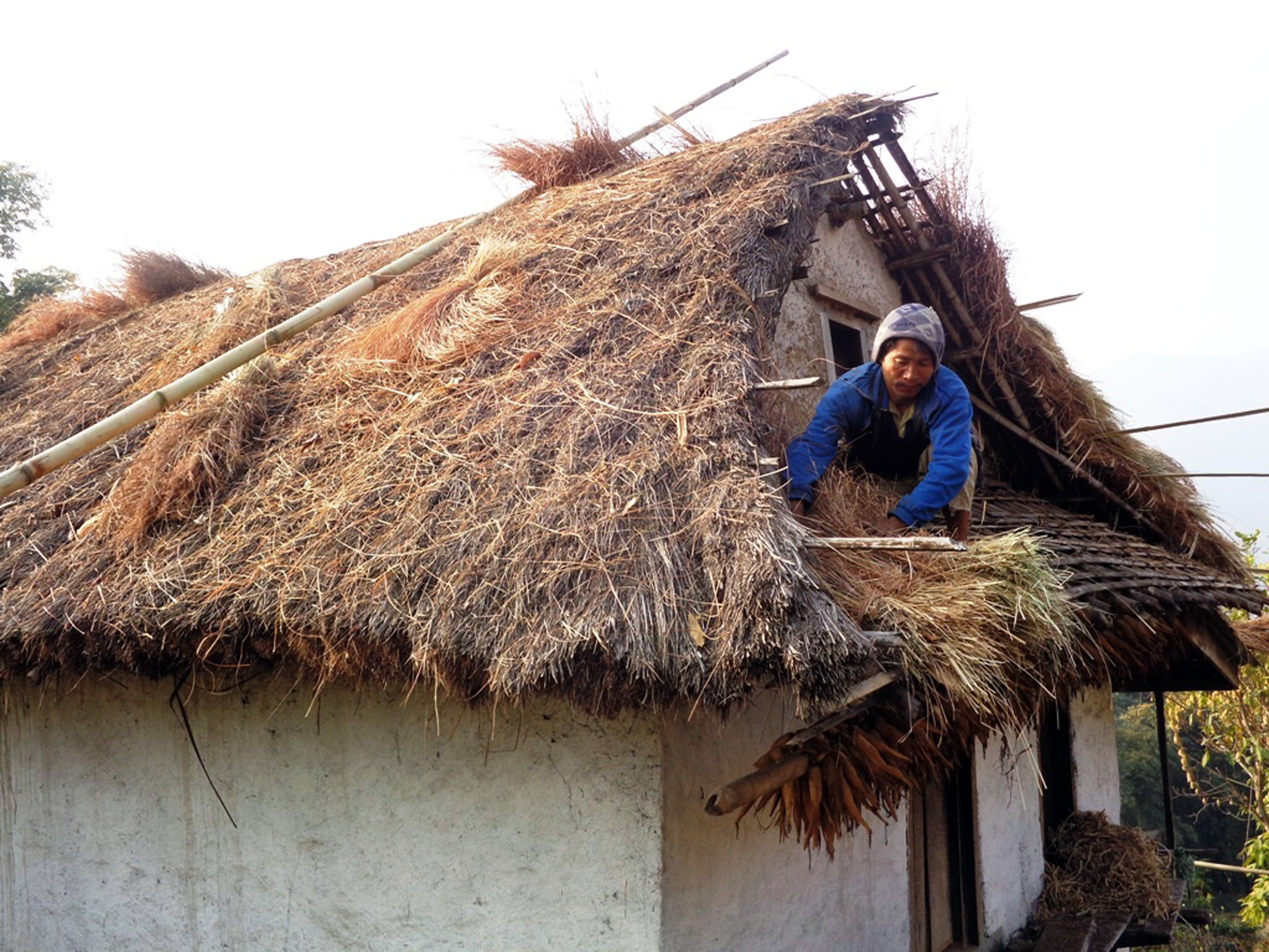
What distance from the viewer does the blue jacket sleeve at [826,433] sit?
3.72 metres

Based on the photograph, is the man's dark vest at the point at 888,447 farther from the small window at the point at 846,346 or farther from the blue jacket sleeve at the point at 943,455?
the small window at the point at 846,346

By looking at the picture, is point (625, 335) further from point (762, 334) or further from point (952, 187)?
point (952, 187)

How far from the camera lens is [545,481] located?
362 centimetres

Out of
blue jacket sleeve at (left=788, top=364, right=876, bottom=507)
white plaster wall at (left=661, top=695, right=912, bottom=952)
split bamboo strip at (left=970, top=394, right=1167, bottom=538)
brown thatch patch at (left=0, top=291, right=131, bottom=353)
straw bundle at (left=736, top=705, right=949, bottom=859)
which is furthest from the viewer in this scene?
brown thatch patch at (left=0, top=291, right=131, bottom=353)

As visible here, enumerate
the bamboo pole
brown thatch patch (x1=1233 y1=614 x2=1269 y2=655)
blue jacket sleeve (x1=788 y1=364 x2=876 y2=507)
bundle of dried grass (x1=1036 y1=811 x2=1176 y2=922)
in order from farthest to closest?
brown thatch patch (x1=1233 y1=614 x2=1269 y2=655) → bundle of dried grass (x1=1036 y1=811 x2=1176 y2=922) → the bamboo pole → blue jacket sleeve (x1=788 y1=364 x2=876 y2=507)

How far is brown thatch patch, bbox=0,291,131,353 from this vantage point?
8656 mm

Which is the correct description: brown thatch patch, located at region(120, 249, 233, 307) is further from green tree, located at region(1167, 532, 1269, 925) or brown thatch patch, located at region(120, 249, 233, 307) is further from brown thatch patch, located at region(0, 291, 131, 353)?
green tree, located at region(1167, 532, 1269, 925)

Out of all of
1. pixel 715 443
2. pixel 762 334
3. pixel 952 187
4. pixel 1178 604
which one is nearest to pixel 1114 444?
pixel 1178 604

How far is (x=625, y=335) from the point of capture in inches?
166

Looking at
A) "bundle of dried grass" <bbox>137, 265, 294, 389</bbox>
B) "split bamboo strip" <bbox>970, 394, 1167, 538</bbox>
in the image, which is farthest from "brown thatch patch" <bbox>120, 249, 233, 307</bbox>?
"split bamboo strip" <bbox>970, 394, 1167, 538</bbox>

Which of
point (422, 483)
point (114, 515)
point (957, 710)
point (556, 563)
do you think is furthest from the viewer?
point (114, 515)

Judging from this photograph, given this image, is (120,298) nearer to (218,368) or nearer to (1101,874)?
(218,368)

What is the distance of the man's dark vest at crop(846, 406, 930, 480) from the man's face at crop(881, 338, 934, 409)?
0.42 feet

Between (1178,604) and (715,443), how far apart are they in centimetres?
336
